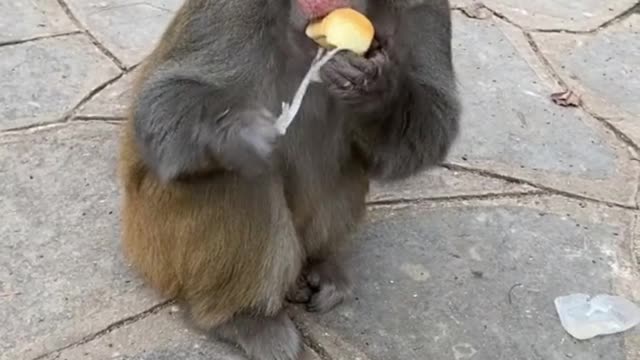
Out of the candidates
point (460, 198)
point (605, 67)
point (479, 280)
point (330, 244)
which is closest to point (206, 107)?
point (330, 244)

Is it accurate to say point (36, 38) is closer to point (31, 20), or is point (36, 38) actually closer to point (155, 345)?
point (31, 20)

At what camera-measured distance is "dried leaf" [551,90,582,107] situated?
3.92 metres

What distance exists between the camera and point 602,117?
153 inches

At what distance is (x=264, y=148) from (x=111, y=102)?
1372 millimetres

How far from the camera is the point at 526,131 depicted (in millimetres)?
3781

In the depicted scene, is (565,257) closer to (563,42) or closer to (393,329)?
(393,329)

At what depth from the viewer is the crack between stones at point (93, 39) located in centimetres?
387

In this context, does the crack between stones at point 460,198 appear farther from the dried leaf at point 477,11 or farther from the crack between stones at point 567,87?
the dried leaf at point 477,11

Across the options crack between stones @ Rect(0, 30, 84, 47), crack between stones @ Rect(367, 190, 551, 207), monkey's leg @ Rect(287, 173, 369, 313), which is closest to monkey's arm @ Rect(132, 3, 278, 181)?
monkey's leg @ Rect(287, 173, 369, 313)

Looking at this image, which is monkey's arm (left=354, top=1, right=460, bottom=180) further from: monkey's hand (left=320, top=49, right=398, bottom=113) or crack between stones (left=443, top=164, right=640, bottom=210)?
crack between stones (left=443, top=164, right=640, bottom=210)

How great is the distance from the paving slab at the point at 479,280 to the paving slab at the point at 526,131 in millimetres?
162

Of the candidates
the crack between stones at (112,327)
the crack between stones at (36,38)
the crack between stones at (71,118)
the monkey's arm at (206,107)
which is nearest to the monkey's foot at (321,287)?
the crack between stones at (112,327)

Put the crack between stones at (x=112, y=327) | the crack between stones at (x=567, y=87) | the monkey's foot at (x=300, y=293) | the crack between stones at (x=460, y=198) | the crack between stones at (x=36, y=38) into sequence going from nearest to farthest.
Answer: the crack between stones at (x=112, y=327), the monkey's foot at (x=300, y=293), the crack between stones at (x=460, y=198), the crack between stones at (x=567, y=87), the crack between stones at (x=36, y=38)

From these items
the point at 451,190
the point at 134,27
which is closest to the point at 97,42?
the point at 134,27
